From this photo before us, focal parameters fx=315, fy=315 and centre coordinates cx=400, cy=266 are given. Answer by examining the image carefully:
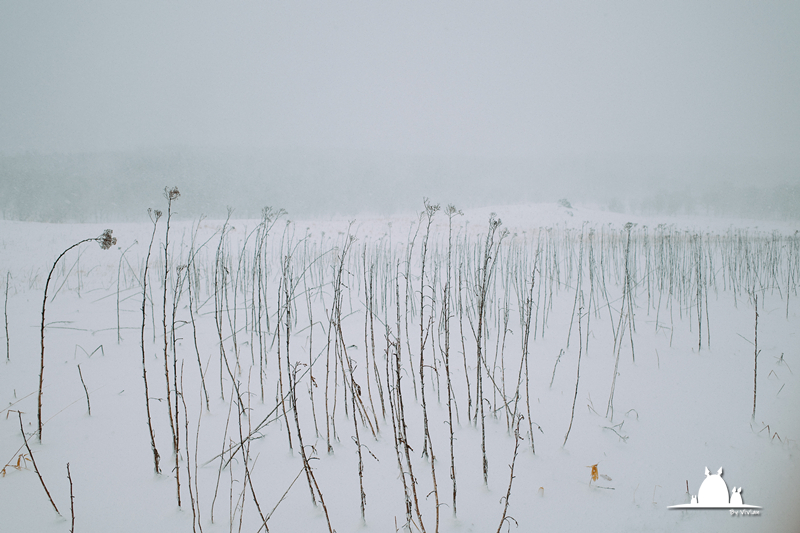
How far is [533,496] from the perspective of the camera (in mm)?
962

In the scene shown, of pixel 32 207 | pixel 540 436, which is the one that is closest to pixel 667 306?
pixel 540 436

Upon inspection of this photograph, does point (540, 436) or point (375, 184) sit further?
point (375, 184)

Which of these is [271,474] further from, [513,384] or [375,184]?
[375,184]

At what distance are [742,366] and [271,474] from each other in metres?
2.53

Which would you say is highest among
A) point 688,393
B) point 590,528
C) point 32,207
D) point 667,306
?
point 32,207

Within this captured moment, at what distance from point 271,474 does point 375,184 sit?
38645mm

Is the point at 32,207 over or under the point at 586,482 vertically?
over

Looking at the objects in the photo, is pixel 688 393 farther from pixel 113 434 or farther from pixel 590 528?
pixel 113 434

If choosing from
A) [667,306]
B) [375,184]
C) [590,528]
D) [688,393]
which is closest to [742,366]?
[688,393]

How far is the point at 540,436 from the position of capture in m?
1.25

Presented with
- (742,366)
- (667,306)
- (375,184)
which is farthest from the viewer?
(375,184)

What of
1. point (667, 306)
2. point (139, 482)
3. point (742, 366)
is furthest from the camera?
point (667, 306)

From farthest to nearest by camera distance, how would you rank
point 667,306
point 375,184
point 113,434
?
1. point 375,184
2. point 667,306
3. point 113,434

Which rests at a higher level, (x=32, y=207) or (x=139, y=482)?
(x=32, y=207)
